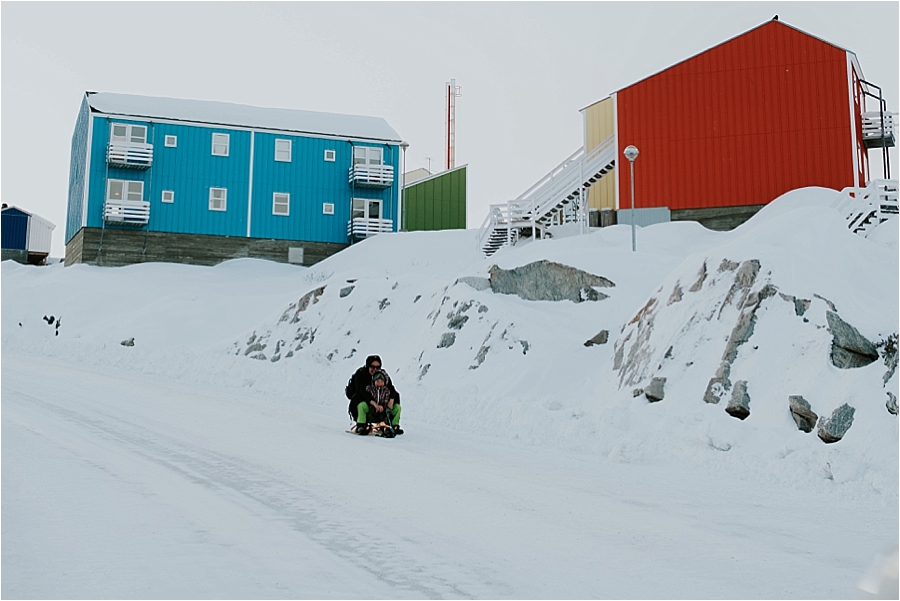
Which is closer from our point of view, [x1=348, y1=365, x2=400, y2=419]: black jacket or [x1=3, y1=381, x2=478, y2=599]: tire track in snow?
[x1=3, y1=381, x2=478, y2=599]: tire track in snow

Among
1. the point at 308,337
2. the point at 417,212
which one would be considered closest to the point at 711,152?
the point at 308,337

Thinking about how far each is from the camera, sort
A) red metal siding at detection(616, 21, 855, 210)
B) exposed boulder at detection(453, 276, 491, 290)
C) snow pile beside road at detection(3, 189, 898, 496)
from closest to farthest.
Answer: snow pile beside road at detection(3, 189, 898, 496), exposed boulder at detection(453, 276, 491, 290), red metal siding at detection(616, 21, 855, 210)

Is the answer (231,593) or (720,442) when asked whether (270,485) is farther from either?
(720,442)

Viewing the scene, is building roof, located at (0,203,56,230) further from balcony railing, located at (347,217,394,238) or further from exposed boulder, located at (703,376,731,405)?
exposed boulder, located at (703,376,731,405)

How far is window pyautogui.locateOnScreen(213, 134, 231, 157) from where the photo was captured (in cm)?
3644

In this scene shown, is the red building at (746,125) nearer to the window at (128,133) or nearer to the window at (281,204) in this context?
the window at (281,204)

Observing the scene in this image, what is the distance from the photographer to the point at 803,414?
9.35 m

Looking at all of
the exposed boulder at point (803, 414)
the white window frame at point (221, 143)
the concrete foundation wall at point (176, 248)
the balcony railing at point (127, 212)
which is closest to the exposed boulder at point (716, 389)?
the exposed boulder at point (803, 414)

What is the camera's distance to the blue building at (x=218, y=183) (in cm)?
3466

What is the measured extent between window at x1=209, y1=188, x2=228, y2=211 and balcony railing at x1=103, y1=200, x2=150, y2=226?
2659mm

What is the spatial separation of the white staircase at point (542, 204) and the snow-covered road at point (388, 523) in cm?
1826

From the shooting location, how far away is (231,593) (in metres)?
4.41

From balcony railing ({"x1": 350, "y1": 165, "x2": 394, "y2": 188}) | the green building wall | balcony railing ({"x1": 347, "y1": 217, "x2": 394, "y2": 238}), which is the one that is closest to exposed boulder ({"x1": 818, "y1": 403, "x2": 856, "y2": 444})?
balcony railing ({"x1": 347, "y1": 217, "x2": 394, "y2": 238})

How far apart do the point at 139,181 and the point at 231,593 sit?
3357 cm
